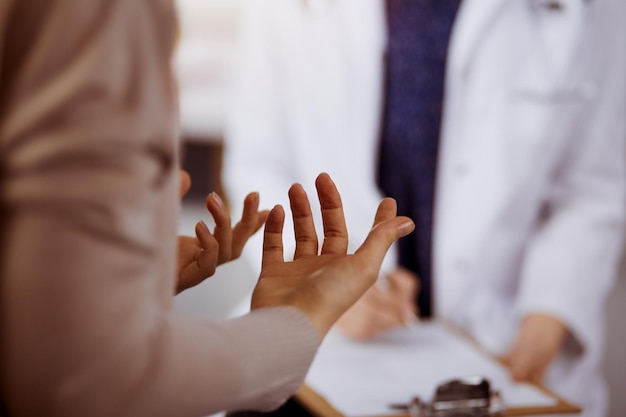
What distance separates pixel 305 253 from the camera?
43 cm

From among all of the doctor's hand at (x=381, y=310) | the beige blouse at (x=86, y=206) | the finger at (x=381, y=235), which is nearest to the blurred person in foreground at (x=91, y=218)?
the beige blouse at (x=86, y=206)

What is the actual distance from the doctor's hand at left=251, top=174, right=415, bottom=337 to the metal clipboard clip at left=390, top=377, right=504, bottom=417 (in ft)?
1.02

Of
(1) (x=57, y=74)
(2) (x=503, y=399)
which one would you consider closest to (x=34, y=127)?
(1) (x=57, y=74)

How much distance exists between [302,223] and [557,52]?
2.67 ft

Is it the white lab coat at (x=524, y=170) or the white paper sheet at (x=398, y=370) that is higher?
the white lab coat at (x=524, y=170)

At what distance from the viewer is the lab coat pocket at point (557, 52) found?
43.6 inches

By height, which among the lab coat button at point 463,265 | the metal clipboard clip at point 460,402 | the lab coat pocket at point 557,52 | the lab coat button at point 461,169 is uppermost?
the lab coat pocket at point 557,52

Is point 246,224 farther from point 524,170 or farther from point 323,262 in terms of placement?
point 524,170

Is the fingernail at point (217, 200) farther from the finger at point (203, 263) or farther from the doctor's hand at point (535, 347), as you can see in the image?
the doctor's hand at point (535, 347)

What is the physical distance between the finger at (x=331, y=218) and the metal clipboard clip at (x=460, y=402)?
1.03 feet

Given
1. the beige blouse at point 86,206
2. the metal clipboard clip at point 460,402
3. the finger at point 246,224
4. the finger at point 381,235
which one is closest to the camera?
the beige blouse at point 86,206

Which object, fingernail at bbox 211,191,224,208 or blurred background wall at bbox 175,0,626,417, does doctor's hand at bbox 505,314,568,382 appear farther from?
blurred background wall at bbox 175,0,626,417

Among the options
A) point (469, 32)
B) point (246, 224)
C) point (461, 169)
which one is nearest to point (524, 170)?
point (461, 169)

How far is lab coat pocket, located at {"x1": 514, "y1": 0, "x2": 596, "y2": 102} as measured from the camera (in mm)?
1106
